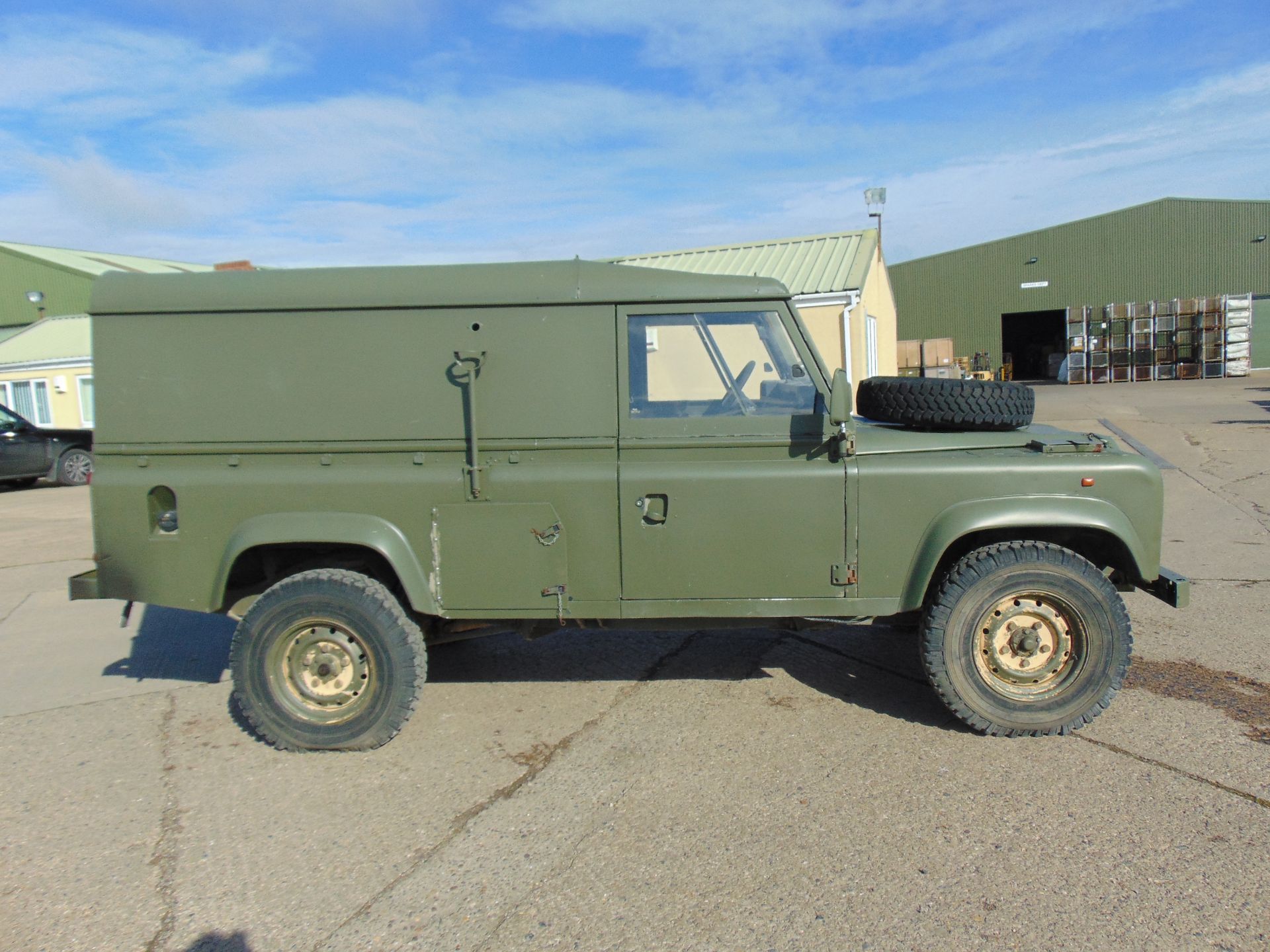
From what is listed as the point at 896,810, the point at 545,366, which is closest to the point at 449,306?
the point at 545,366

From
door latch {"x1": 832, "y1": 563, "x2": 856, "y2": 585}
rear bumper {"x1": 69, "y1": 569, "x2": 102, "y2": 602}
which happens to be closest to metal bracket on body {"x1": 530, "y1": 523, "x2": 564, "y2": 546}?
door latch {"x1": 832, "y1": 563, "x2": 856, "y2": 585}

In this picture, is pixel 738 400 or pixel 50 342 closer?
pixel 738 400

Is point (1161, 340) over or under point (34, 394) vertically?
over

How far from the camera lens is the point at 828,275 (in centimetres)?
1797

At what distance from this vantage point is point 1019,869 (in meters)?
2.98

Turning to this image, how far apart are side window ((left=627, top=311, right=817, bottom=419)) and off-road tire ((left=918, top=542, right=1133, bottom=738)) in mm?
1086

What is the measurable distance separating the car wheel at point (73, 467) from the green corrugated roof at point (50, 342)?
1082cm

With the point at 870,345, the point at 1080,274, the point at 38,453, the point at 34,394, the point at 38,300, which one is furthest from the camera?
the point at 1080,274

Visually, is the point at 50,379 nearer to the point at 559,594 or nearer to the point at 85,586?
the point at 85,586

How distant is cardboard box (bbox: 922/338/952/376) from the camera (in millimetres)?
28234

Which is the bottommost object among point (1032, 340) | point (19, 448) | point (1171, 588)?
point (1171, 588)

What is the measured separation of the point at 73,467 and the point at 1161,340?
111 feet

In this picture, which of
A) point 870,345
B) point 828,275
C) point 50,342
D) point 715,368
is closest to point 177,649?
point 715,368

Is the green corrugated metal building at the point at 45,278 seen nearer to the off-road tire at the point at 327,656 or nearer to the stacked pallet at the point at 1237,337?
the off-road tire at the point at 327,656
